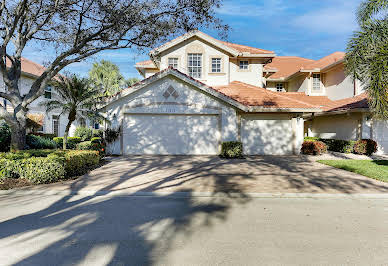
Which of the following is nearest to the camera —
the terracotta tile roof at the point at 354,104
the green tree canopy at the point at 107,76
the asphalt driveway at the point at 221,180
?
the asphalt driveway at the point at 221,180

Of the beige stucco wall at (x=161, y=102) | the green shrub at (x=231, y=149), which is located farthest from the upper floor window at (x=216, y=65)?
the green shrub at (x=231, y=149)

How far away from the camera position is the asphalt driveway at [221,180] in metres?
7.38

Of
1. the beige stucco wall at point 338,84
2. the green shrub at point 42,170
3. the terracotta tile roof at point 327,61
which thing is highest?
the terracotta tile roof at point 327,61

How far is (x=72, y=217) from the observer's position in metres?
5.13

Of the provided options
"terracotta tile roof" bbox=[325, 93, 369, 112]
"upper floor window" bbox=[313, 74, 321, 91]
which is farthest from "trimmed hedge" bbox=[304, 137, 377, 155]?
"upper floor window" bbox=[313, 74, 321, 91]

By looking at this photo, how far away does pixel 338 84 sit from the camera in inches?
826

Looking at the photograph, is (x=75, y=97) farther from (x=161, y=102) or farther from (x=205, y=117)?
(x=205, y=117)

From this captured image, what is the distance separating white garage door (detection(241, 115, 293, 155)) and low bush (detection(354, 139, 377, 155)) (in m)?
4.84

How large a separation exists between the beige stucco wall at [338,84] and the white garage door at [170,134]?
12535 mm

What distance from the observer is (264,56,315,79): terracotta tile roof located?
25.9 m

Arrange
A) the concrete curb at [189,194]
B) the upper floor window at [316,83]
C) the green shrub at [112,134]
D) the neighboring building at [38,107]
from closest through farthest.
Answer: the concrete curb at [189,194], the green shrub at [112,134], the neighboring building at [38,107], the upper floor window at [316,83]

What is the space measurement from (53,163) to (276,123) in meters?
12.7

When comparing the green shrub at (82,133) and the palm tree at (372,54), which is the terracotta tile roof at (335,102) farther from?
the green shrub at (82,133)

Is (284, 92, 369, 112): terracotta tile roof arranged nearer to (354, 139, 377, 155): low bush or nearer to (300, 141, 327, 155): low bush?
(354, 139, 377, 155): low bush
